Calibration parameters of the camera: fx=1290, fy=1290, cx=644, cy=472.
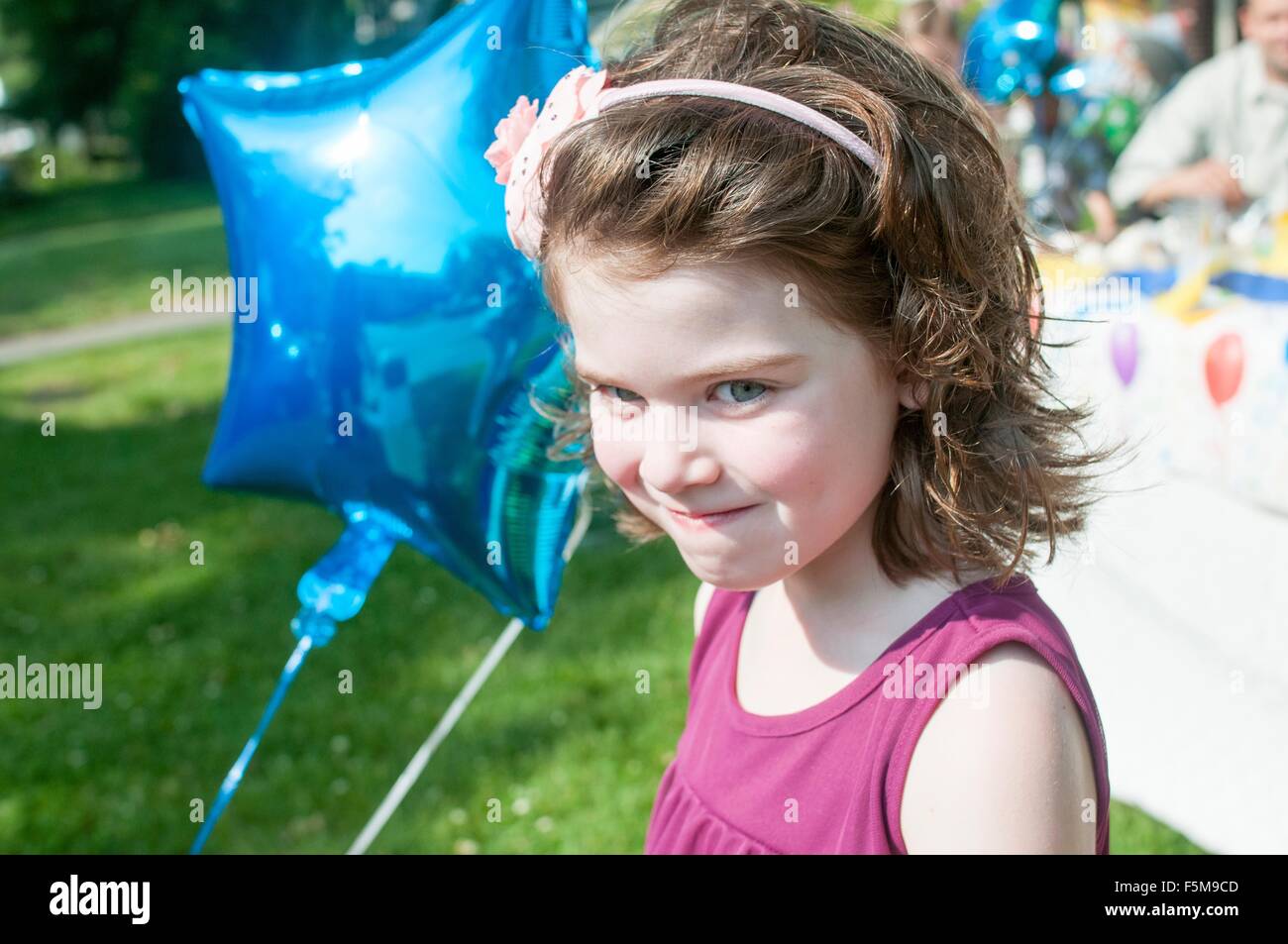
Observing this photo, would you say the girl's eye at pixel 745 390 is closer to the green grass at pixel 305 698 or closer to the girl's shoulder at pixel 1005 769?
the girl's shoulder at pixel 1005 769

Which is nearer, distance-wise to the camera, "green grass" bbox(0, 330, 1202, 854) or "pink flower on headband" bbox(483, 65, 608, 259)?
"pink flower on headband" bbox(483, 65, 608, 259)

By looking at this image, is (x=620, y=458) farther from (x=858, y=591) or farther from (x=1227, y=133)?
(x=1227, y=133)

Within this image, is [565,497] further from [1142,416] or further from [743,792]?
[1142,416]

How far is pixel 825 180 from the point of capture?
116cm

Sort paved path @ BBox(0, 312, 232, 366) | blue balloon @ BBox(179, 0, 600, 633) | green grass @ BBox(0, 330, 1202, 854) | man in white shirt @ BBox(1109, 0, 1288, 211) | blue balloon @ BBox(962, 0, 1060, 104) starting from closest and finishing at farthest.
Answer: blue balloon @ BBox(179, 0, 600, 633), green grass @ BBox(0, 330, 1202, 854), man in white shirt @ BBox(1109, 0, 1288, 211), blue balloon @ BBox(962, 0, 1060, 104), paved path @ BBox(0, 312, 232, 366)

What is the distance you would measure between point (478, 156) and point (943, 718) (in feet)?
2.95

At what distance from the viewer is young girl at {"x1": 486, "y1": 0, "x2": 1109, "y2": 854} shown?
3.73 ft

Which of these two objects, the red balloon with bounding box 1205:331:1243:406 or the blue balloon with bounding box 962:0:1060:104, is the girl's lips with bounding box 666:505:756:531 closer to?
the red balloon with bounding box 1205:331:1243:406

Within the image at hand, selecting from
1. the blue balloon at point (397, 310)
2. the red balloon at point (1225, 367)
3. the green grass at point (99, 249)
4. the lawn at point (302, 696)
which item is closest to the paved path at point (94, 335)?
the green grass at point (99, 249)

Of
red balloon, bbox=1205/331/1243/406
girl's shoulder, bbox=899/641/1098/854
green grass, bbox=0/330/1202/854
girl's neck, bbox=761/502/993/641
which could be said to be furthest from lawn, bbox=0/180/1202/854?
girl's shoulder, bbox=899/641/1098/854

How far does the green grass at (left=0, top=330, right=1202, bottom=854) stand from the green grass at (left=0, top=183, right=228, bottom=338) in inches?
219

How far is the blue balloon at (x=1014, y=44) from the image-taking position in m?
3.39

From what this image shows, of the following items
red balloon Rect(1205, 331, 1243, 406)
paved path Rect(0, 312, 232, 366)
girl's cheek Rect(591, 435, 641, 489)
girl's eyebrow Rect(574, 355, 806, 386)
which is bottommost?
paved path Rect(0, 312, 232, 366)

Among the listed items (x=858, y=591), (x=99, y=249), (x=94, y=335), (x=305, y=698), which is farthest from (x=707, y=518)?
(x=99, y=249)
